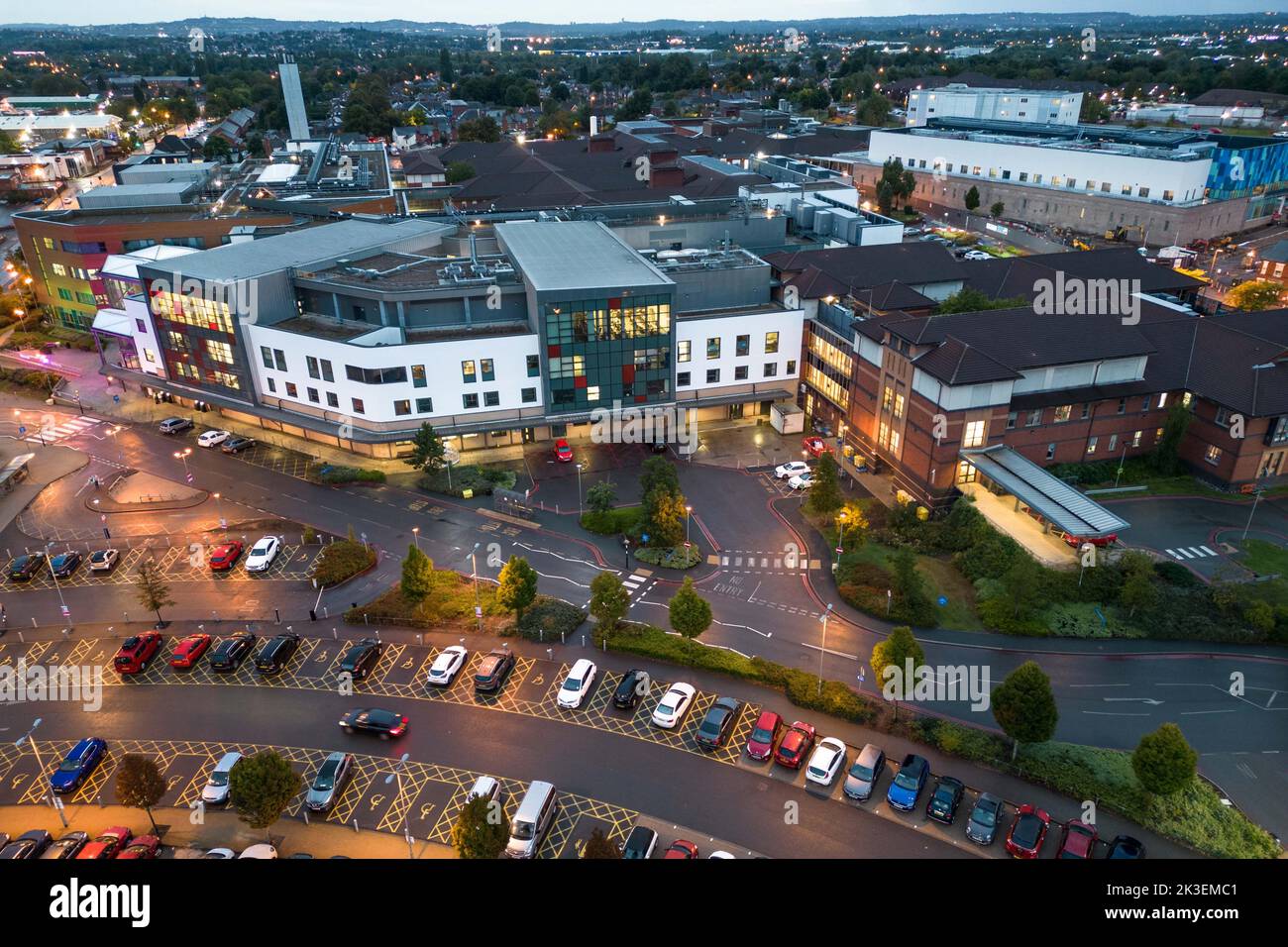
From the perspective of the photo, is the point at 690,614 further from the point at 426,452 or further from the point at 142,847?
the point at 426,452

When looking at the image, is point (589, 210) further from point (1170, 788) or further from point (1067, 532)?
point (1170, 788)

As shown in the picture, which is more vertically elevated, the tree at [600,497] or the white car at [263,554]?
the tree at [600,497]

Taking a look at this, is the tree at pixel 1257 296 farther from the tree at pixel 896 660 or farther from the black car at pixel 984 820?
the black car at pixel 984 820

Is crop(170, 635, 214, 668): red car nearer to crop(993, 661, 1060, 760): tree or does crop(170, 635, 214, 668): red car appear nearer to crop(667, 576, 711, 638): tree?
crop(667, 576, 711, 638): tree

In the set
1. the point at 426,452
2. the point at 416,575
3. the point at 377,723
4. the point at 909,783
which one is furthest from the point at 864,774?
the point at 426,452

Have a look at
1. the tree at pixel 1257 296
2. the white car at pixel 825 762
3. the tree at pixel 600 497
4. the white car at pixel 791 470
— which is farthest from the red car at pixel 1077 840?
the tree at pixel 1257 296

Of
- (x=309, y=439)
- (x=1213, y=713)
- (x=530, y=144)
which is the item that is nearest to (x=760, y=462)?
(x=1213, y=713)
